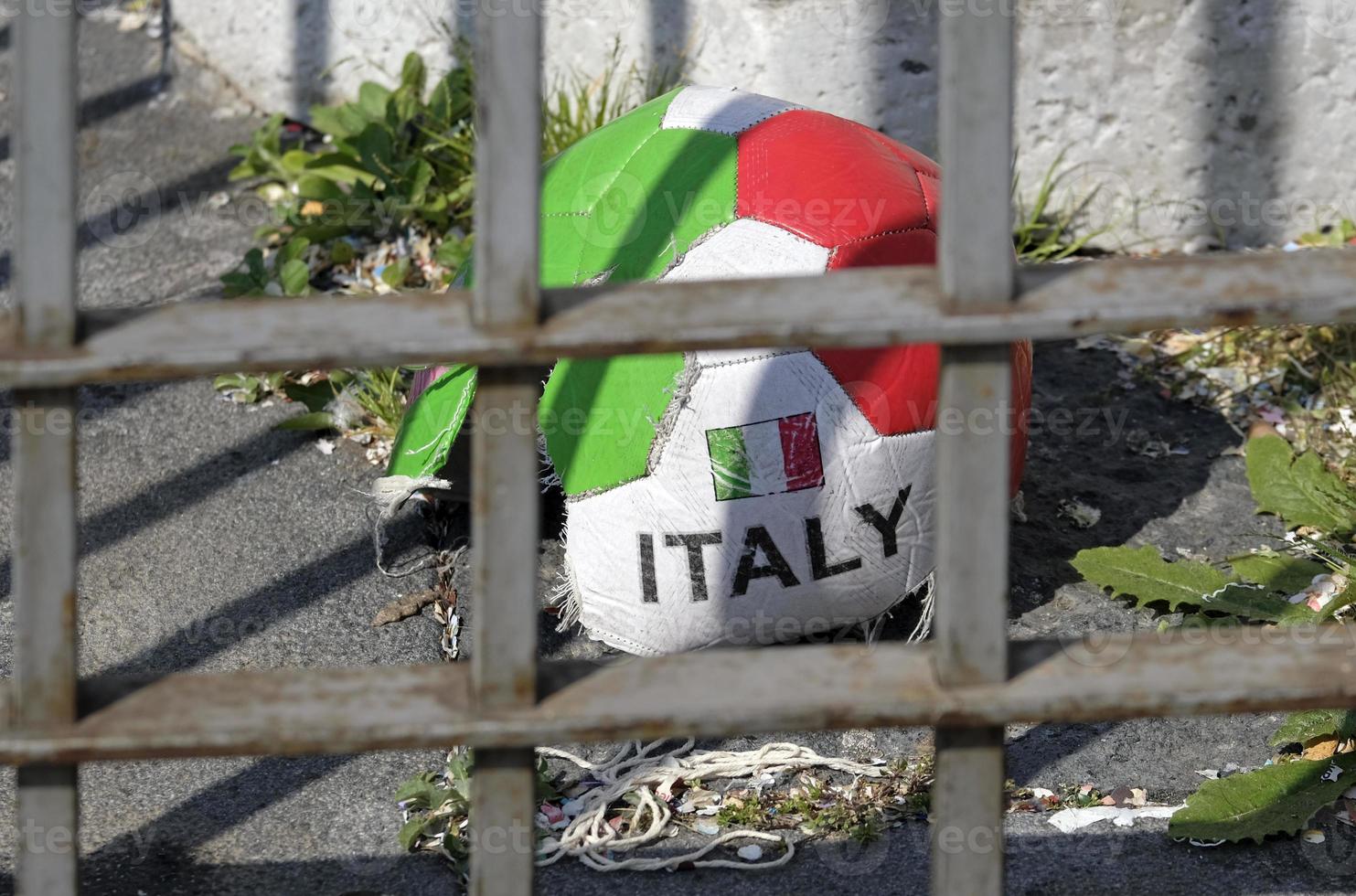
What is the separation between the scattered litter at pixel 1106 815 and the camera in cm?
260

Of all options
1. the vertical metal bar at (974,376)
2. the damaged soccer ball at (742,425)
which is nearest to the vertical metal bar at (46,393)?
the vertical metal bar at (974,376)

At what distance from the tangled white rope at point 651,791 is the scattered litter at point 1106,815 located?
13.0 inches

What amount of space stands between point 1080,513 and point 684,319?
2.18 m

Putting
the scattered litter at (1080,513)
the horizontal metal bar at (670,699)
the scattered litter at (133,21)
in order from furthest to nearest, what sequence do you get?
the scattered litter at (133,21) < the scattered litter at (1080,513) < the horizontal metal bar at (670,699)

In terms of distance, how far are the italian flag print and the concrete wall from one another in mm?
Result: 1928

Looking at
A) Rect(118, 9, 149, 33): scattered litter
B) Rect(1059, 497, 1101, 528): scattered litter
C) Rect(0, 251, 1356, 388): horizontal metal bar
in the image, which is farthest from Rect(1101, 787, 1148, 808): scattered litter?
Rect(118, 9, 149, 33): scattered litter

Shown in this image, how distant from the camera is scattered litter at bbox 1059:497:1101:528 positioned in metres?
3.53

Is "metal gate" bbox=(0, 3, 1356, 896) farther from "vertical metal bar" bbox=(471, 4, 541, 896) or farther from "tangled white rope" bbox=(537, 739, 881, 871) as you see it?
"tangled white rope" bbox=(537, 739, 881, 871)

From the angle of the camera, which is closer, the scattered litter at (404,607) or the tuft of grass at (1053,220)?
the scattered litter at (404,607)

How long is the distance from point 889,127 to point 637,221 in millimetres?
1758

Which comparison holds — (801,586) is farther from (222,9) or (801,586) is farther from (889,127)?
(222,9)

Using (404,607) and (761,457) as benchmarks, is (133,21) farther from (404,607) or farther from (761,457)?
(761,457)

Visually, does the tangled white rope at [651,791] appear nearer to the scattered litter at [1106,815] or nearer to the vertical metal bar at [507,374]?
the scattered litter at [1106,815]

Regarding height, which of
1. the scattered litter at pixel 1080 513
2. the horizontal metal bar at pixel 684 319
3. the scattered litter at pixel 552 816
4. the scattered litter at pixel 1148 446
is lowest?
the scattered litter at pixel 552 816
